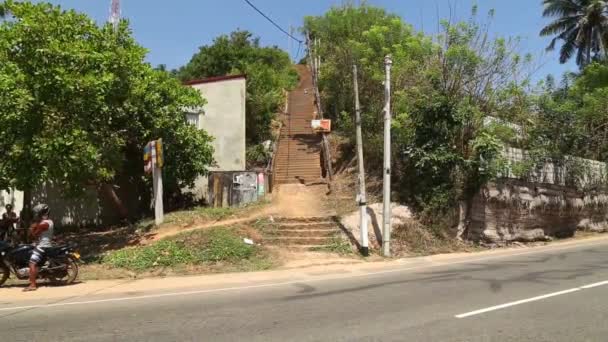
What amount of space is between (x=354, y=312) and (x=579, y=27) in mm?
40721

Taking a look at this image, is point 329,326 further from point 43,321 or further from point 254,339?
point 43,321

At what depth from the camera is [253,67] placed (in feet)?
114

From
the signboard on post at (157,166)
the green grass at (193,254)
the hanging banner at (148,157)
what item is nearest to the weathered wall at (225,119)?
the hanging banner at (148,157)

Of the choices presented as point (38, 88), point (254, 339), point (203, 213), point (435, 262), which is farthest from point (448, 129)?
point (254, 339)

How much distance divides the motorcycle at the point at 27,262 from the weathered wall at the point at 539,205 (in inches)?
522

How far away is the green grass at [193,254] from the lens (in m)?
14.1

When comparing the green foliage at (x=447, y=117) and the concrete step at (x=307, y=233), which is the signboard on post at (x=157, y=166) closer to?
the concrete step at (x=307, y=233)

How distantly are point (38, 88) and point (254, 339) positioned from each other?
10.0 metres

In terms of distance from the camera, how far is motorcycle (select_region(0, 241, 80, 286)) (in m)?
11.3

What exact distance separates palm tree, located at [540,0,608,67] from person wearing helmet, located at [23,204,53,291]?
132 ft

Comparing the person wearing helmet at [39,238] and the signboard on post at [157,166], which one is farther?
the signboard on post at [157,166]

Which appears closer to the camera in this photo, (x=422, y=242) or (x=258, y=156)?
(x=422, y=242)

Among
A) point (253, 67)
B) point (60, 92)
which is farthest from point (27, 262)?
point (253, 67)

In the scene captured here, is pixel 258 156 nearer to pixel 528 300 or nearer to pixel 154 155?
pixel 154 155
